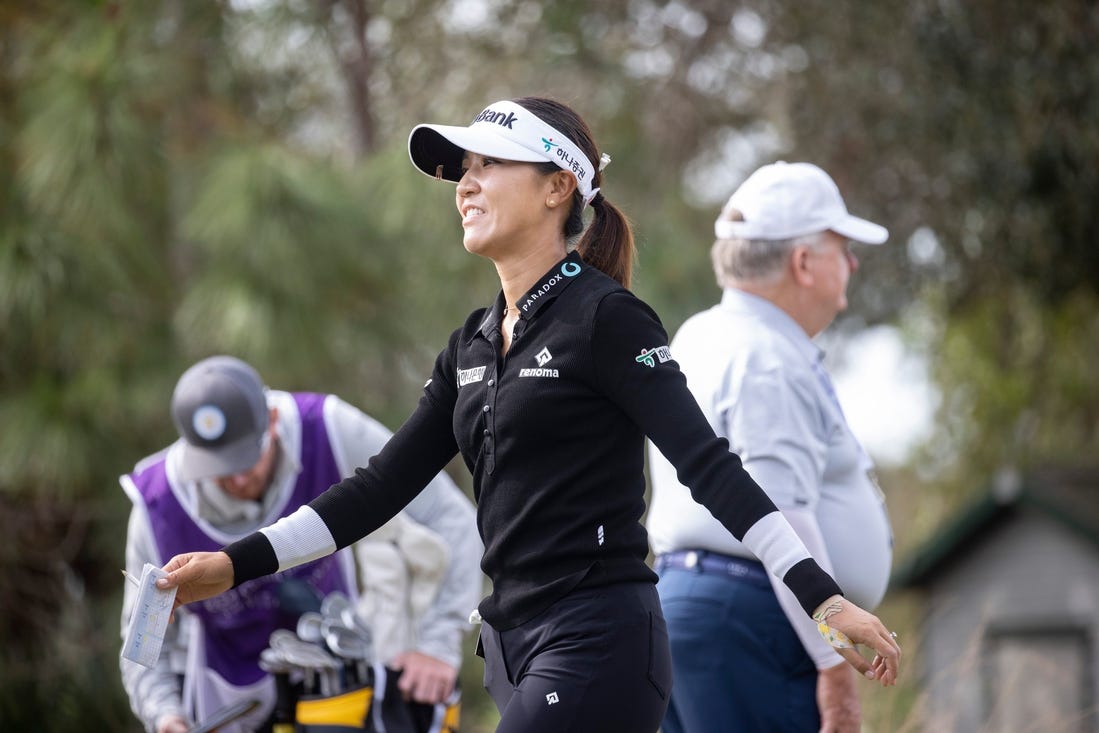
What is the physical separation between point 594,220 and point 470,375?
451 mm

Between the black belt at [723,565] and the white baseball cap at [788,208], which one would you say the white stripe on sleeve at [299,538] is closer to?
the black belt at [723,565]

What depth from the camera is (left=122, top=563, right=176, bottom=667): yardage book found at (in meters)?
2.73

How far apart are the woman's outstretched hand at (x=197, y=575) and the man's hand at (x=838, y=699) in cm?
146

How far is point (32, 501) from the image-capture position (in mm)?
10164

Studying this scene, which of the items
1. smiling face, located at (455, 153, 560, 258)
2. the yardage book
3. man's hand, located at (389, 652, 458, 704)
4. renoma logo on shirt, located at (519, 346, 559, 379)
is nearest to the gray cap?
man's hand, located at (389, 652, 458, 704)

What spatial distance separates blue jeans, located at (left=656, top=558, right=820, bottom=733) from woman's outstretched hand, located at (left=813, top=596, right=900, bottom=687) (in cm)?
110

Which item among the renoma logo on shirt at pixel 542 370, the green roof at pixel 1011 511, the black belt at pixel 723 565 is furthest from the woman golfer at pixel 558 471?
the green roof at pixel 1011 511

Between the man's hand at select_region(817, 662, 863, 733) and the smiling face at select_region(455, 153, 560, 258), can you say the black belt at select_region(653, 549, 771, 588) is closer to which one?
the man's hand at select_region(817, 662, 863, 733)

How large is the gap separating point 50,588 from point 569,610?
8386mm

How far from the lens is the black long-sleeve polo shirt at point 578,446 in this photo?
2.64 m

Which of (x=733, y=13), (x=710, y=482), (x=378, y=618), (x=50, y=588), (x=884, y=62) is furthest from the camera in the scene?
(x=733, y=13)

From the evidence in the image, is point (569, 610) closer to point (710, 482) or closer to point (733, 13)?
point (710, 482)

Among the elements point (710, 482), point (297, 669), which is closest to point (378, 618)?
point (297, 669)

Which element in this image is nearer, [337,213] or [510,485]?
[510,485]
